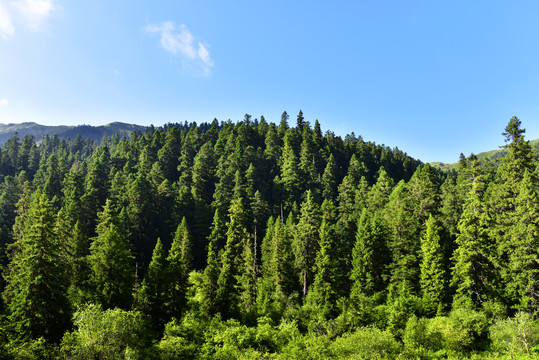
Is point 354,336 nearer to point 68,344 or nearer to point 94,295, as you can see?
point 68,344

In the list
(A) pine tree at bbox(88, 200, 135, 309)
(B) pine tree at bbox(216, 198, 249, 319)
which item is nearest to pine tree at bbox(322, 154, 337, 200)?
(B) pine tree at bbox(216, 198, 249, 319)

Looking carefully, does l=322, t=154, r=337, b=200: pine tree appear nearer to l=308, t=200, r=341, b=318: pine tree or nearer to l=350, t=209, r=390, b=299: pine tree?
l=350, t=209, r=390, b=299: pine tree

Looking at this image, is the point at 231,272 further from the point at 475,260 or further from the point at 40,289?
the point at 475,260

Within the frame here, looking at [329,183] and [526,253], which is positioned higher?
[329,183]

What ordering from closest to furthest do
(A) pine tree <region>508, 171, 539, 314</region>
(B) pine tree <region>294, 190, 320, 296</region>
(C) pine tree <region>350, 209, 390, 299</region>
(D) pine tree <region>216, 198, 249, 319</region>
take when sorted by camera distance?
(A) pine tree <region>508, 171, 539, 314</region> < (D) pine tree <region>216, 198, 249, 319</region> < (C) pine tree <region>350, 209, 390, 299</region> < (B) pine tree <region>294, 190, 320, 296</region>

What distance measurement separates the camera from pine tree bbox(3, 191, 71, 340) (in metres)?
27.6

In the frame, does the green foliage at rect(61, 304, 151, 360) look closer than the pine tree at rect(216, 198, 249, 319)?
Yes

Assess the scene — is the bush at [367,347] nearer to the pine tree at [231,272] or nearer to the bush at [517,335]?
the bush at [517,335]

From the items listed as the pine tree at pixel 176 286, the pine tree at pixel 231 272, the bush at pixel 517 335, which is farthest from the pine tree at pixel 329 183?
the bush at pixel 517 335

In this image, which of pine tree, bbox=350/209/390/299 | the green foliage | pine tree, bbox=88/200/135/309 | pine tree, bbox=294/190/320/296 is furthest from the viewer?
pine tree, bbox=294/190/320/296

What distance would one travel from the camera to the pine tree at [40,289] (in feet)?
90.6

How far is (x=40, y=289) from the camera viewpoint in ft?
93.2

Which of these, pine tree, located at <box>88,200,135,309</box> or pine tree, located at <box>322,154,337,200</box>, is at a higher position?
pine tree, located at <box>322,154,337,200</box>

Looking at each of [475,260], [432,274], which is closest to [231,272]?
[432,274]
